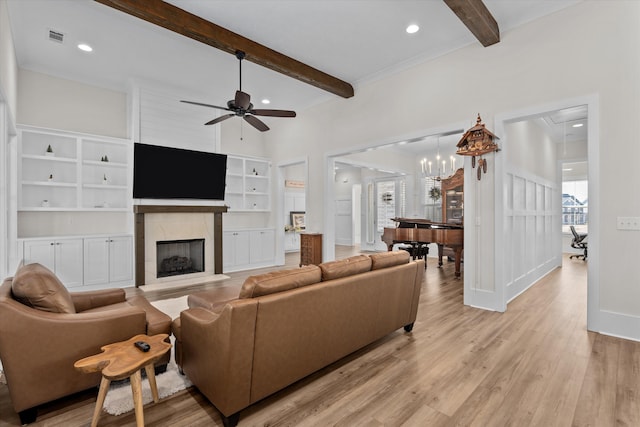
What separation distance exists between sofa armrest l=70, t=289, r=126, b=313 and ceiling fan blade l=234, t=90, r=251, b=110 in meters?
2.56

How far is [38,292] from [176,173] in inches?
158

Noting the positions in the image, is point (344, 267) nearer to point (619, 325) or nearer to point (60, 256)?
point (619, 325)

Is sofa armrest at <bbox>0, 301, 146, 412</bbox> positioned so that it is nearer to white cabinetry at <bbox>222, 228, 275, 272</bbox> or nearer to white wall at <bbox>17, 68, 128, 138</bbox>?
white cabinetry at <bbox>222, 228, 275, 272</bbox>

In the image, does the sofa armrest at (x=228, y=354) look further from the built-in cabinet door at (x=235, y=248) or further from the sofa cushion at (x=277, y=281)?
the built-in cabinet door at (x=235, y=248)

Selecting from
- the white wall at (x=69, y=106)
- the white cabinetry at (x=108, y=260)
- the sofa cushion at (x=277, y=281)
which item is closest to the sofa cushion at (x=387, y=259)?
the sofa cushion at (x=277, y=281)

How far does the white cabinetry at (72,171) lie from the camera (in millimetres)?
4770

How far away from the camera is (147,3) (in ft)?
10.7

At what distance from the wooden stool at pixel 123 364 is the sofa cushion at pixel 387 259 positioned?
170cm

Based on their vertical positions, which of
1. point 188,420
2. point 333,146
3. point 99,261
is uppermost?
point 333,146

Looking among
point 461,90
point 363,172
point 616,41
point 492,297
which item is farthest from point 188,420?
point 363,172

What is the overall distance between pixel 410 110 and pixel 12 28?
5346 mm

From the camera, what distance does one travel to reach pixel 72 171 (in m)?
5.15

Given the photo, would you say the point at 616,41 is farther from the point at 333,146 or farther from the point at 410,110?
the point at 333,146

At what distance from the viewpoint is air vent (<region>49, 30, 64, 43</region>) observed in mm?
3882
